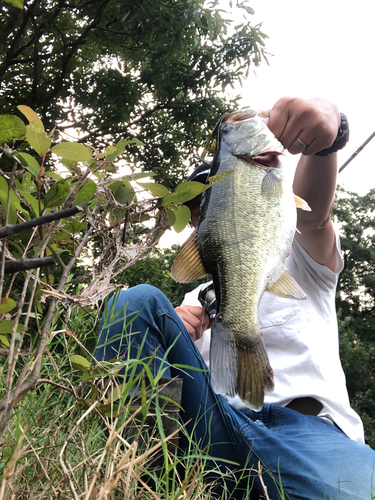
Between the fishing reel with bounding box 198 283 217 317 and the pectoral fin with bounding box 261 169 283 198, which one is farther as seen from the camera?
the fishing reel with bounding box 198 283 217 317

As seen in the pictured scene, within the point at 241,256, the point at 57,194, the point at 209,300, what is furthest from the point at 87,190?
the point at 209,300

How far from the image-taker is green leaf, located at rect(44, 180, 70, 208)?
0.82m

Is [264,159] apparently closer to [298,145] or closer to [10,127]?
[298,145]

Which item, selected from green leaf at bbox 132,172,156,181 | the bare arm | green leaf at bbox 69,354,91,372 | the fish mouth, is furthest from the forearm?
green leaf at bbox 69,354,91,372

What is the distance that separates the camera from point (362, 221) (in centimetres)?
2588

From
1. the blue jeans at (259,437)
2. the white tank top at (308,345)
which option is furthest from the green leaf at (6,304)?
the white tank top at (308,345)

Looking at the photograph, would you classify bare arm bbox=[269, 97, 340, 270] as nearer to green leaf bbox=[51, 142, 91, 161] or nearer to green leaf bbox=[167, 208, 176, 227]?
green leaf bbox=[167, 208, 176, 227]

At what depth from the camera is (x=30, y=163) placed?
851 millimetres

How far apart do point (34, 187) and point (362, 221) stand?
27403mm

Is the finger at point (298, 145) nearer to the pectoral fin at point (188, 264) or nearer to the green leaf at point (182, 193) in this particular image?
the pectoral fin at point (188, 264)

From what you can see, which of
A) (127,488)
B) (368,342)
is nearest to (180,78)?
(127,488)

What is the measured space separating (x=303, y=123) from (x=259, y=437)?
4.21 feet

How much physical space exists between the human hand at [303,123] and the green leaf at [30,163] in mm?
1134

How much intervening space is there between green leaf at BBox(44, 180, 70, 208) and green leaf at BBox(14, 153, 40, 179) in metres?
0.07
